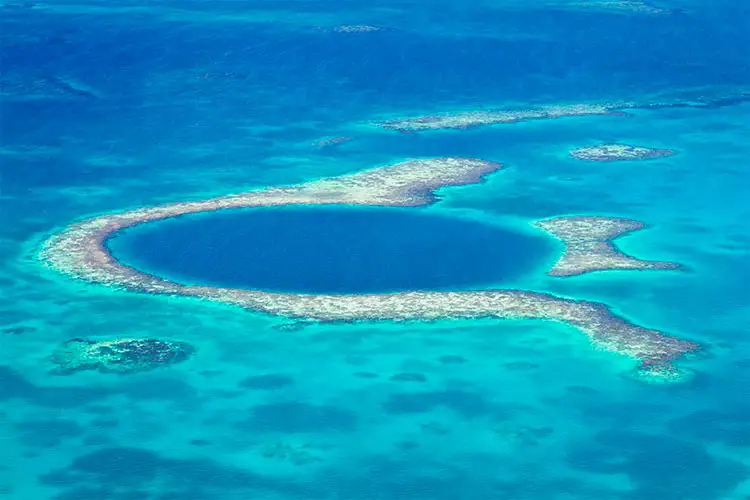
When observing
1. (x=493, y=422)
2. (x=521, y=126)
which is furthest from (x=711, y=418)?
(x=521, y=126)

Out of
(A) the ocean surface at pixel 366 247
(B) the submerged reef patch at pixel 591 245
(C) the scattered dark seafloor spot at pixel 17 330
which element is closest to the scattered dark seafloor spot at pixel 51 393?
(A) the ocean surface at pixel 366 247

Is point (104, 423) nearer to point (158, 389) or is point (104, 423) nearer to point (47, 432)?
point (47, 432)

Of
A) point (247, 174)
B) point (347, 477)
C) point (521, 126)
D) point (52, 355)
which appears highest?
point (521, 126)

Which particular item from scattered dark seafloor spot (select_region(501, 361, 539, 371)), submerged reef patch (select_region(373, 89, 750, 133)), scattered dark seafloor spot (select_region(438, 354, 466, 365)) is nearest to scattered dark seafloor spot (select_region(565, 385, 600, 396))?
scattered dark seafloor spot (select_region(501, 361, 539, 371))

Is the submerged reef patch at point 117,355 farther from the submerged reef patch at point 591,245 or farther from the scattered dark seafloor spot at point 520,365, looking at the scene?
the submerged reef patch at point 591,245

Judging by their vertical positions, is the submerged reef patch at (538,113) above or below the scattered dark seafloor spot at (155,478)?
above

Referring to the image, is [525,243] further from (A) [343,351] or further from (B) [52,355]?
(B) [52,355]
